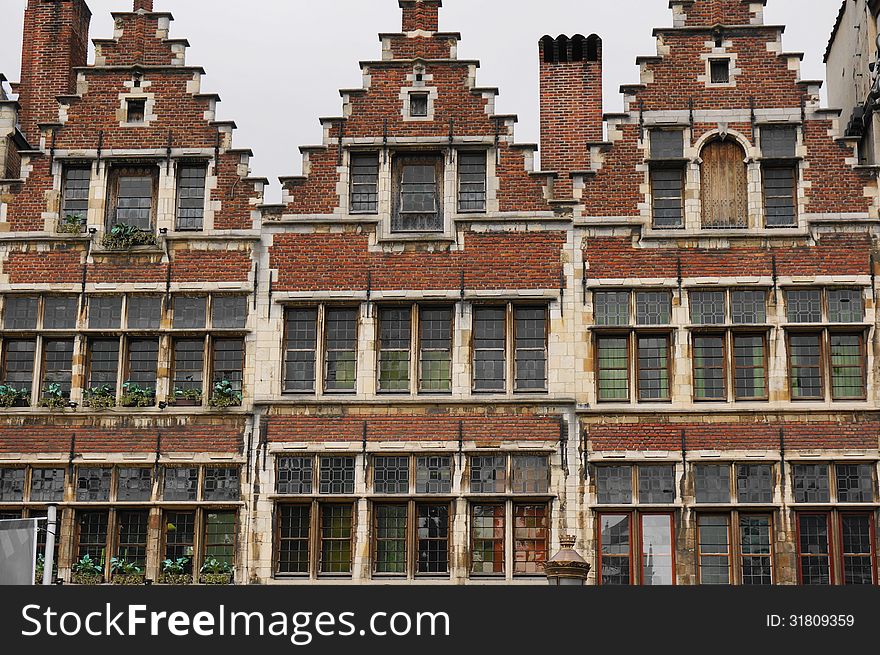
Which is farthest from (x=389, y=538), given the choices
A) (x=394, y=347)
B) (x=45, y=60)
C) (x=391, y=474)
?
(x=45, y=60)

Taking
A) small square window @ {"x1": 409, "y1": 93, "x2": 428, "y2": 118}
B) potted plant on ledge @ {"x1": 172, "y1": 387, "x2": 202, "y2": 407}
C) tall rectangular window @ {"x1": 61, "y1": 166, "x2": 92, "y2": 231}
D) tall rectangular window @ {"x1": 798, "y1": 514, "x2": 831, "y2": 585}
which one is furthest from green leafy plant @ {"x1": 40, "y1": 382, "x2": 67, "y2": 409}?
tall rectangular window @ {"x1": 798, "y1": 514, "x2": 831, "y2": 585}

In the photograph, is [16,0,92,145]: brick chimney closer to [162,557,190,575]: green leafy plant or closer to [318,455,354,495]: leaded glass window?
[318,455,354,495]: leaded glass window

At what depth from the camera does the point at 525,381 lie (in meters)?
25.5

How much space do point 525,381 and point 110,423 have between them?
6775 millimetres

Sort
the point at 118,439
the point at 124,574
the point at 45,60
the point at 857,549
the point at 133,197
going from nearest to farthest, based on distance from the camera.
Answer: the point at 857,549
the point at 124,574
the point at 118,439
the point at 133,197
the point at 45,60

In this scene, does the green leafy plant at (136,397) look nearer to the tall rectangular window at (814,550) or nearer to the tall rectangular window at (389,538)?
the tall rectangular window at (389,538)

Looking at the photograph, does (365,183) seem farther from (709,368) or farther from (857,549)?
(857,549)

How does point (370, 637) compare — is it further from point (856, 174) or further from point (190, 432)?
point (856, 174)

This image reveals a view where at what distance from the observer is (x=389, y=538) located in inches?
990

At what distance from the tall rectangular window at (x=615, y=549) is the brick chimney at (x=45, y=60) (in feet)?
41.2

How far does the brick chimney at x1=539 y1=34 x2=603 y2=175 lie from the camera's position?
1061 inches

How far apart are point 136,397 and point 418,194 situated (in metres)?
5.73

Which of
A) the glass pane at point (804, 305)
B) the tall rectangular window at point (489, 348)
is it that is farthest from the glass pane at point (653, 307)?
the tall rectangular window at point (489, 348)

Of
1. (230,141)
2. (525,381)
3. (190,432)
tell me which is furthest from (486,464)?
(230,141)
